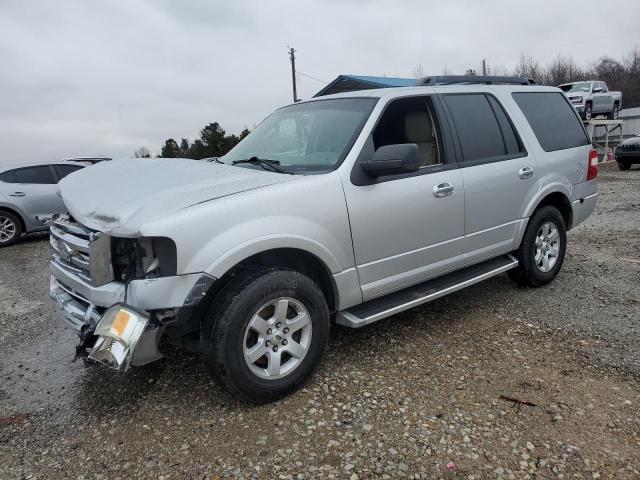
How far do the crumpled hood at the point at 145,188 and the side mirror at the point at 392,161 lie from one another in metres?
0.55

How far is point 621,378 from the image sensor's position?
3.19 meters

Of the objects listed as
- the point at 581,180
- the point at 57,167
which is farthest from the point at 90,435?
the point at 57,167

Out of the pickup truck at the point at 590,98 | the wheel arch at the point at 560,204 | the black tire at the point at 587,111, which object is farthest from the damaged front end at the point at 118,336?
the black tire at the point at 587,111

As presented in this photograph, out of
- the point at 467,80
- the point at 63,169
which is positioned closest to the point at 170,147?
the point at 63,169

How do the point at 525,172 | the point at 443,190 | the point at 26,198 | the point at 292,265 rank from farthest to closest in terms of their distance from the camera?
the point at 26,198 → the point at 525,172 → the point at 443,190 → the point at 292,265

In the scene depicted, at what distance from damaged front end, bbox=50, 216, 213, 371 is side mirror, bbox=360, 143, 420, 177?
130 centimetres

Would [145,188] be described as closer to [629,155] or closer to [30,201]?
[30,201]

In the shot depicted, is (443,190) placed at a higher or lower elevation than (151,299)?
higher

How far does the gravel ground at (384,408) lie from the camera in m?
2.49

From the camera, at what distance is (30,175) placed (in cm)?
975

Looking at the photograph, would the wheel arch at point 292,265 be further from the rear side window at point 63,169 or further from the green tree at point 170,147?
the green tree at point 170,147

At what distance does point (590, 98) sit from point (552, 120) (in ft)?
71.8

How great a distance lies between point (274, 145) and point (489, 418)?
252 centimetres

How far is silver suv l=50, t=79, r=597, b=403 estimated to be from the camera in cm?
267
